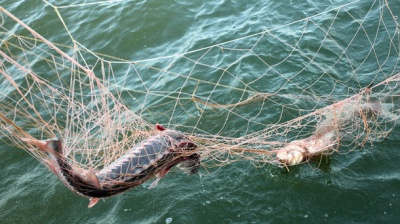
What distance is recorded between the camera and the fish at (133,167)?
4.60 m

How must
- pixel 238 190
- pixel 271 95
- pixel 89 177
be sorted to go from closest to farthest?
pixel 89 177 → pixel 238 190 → pixel 271 95

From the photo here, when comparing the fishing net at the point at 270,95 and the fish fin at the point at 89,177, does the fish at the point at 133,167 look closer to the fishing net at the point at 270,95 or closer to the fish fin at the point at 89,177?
the fish fin at the point at 89,177

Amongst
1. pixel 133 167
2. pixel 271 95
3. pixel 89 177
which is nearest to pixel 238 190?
pixel 271 95

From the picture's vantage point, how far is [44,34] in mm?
11898

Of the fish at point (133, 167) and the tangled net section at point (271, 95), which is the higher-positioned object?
the fish at point (133, 167)

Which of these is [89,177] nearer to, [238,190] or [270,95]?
[238,190]

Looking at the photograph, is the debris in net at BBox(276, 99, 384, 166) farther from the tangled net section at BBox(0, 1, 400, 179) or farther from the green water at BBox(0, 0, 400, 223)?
the green water at BBox(0, 0, 400, 223)

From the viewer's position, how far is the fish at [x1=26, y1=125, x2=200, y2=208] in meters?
4.60

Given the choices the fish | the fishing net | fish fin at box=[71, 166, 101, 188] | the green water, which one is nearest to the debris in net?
the fishing net

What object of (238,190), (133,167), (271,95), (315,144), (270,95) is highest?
(133,167)

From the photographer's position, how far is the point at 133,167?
5.27 metres

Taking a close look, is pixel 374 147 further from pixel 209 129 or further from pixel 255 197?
pixel 209 129

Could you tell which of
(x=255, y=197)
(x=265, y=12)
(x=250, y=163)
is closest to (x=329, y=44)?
(x=265, y=12)

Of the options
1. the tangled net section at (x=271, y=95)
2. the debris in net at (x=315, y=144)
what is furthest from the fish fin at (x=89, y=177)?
the debris in net at (x=315, y=144)
